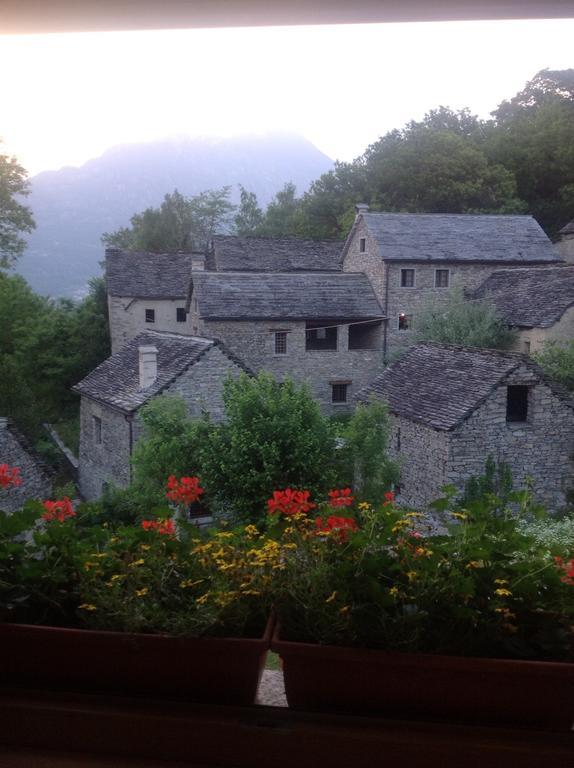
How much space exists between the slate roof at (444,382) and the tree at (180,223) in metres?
8.28

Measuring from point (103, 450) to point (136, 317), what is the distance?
4.82m

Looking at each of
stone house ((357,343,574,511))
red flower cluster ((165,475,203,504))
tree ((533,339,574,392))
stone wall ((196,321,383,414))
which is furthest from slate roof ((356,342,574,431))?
red flower cluster ((165,475,203,504))

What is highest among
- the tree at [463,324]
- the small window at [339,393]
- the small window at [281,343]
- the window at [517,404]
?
the tree at [463,324]

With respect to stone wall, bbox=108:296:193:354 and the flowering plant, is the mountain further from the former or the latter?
the flowering plant

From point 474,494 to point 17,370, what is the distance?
4.49m

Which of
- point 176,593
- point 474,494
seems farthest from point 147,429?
point 176,593

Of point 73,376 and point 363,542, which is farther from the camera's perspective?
point 73,376

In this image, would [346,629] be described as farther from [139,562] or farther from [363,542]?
[139,562]

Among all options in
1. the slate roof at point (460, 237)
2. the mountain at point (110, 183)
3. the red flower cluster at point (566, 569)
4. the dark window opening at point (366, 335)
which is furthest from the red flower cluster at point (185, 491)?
the slate roof at point (460, 237)

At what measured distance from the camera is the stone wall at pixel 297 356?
33.8ft

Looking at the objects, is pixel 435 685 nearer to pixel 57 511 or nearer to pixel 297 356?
pixel 57 511

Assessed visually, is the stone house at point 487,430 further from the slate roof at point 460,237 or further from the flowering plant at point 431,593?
the flowering plant at point 431,593

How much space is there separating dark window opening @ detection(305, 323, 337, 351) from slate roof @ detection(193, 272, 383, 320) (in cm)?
22

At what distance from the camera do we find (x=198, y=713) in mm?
942
